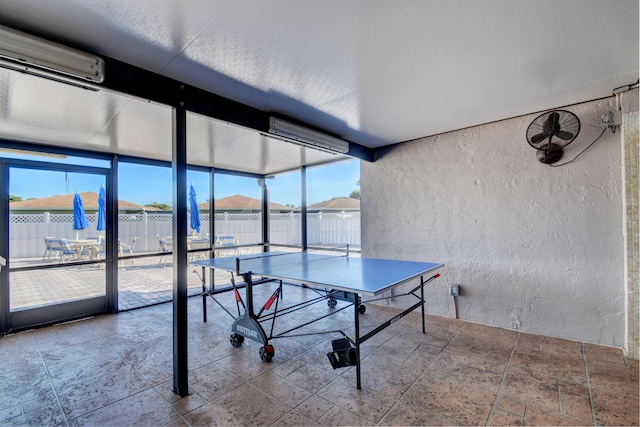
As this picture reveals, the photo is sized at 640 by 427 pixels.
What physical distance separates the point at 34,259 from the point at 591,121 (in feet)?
23.3

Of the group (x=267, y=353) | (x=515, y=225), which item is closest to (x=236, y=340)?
(x=267, y=353)

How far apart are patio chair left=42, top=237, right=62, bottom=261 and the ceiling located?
147cm

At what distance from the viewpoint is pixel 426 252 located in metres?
4.24

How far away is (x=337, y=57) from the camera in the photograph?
210 centimetres

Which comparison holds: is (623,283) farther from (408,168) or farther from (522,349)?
(408,168)

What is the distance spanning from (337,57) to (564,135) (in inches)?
105

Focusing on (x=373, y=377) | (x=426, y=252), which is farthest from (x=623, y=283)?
(x=373, y=377)

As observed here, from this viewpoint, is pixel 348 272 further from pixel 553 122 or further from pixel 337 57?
pixel 553 122

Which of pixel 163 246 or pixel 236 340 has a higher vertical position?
pixel 163 246

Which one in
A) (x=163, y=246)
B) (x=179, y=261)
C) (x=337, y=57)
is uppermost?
(x=337, y=57)

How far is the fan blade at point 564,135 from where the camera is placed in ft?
9.88

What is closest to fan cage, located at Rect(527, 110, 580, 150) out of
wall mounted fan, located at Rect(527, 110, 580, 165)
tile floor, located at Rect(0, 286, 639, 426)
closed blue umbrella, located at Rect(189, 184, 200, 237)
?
wall mounted fan, located at Rect(527, 110, 580, 165)

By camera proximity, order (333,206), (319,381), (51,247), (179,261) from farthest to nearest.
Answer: (333,206) < (51,247) < (319,381) < (179,261)

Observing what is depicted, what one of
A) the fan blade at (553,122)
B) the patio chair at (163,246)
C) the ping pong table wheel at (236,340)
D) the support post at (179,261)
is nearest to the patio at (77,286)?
the patio chair at (163,246)
